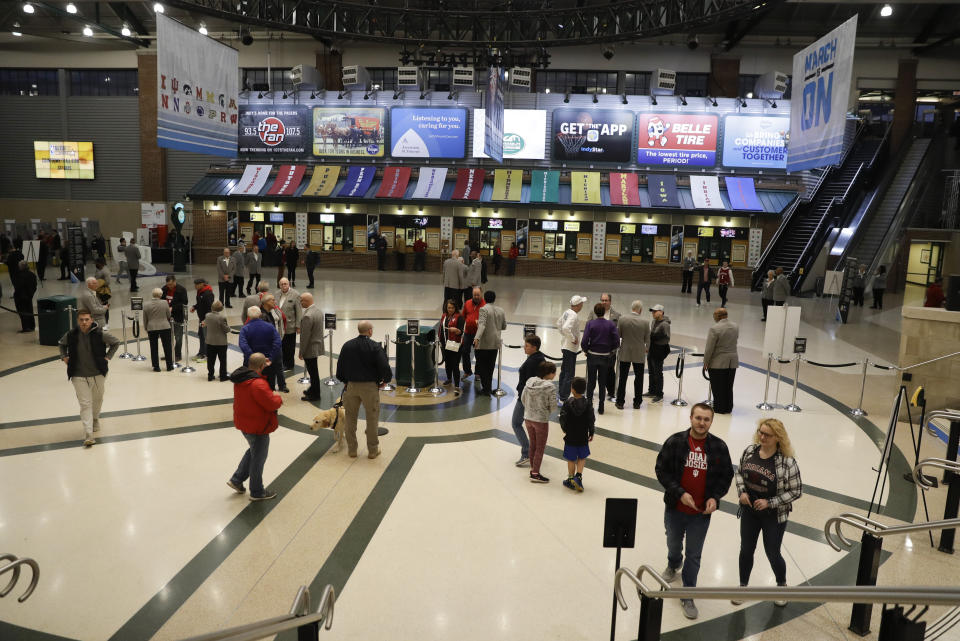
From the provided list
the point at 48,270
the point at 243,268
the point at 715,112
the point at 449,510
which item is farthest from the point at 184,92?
the point at 715,112

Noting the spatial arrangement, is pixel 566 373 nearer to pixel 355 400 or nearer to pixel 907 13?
pixel 355 400

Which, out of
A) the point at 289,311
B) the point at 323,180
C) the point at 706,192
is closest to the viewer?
the point at 289,311

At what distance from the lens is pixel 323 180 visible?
29.5m

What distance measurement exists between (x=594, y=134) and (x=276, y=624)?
28541 millimetres

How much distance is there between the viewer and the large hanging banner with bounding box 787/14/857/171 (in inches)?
439

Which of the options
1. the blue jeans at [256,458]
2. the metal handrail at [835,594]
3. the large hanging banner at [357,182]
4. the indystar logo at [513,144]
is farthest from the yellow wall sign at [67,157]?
the metal handrail at [835,594]

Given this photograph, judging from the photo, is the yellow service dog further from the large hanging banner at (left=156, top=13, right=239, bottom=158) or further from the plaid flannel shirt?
the large hanging banner at (left=156, top=13, right=239, bottom=158)

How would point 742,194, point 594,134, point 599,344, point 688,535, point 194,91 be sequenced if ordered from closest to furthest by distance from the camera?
1. point 688,535
2. point 599,344
3. point 194,91
4. point 742,194
5. point 594,134

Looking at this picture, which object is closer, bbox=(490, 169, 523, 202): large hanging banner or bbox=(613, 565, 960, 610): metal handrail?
bbox=(613, 565, 960, 610): metal handrail

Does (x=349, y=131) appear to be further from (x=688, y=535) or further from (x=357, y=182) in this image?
(x=688, y=535)

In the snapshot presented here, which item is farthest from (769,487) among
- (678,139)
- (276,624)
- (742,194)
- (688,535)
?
(678,139)

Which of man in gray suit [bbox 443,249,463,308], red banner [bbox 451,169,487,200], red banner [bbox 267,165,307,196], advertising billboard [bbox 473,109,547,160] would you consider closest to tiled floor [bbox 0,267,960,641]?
man in gray suit [bbox 443,249,463,308]

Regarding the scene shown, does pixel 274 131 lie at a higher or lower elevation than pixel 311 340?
higher

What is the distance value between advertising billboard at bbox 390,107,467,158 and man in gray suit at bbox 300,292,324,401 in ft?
69.5
